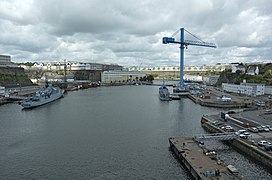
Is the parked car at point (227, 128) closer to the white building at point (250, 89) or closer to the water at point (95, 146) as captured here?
the water at point (95, 146)

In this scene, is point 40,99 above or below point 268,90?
below

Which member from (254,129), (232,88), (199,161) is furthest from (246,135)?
(232,88)

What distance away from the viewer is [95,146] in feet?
31.5

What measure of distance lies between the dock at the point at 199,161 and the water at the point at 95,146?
0.29 meters

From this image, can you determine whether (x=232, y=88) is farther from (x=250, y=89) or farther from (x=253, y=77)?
(x=253, y=77)

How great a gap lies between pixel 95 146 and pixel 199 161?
3905 millimetres

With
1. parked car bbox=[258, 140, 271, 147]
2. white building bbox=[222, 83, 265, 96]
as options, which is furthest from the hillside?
parked car bbox=[258, 140, 271, 147]

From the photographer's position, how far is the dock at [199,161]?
20.7 feet

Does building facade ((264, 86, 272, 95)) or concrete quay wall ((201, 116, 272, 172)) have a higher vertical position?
building facade ((264, 86, 272, 95))

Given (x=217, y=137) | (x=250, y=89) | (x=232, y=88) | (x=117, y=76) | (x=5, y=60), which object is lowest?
(x=217, y=137)

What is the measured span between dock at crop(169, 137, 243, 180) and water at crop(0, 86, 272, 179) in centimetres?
29

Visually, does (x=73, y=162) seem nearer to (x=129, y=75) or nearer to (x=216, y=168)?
(x=216, y=168)

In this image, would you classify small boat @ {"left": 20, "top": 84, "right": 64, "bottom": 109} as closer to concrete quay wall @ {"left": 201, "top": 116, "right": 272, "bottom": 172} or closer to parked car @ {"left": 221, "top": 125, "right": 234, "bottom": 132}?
parked car @ {"left": 221, "top": 125, "right": 234, "bottom": 132}

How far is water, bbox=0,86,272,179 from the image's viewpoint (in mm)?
7359
